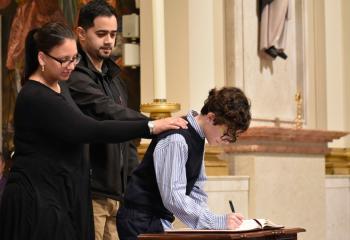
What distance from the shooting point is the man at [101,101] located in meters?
4.98

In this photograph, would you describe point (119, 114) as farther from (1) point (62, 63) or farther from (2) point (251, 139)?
→ (2) point (251, 139)

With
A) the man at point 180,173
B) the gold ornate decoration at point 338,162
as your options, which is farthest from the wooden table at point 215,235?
the gold ornate decoration at point 338,162

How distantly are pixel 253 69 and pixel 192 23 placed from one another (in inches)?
46.1

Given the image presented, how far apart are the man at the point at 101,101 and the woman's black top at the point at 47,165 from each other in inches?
25.2

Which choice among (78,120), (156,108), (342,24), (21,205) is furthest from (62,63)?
(342,24)

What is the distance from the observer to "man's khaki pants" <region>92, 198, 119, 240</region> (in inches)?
199

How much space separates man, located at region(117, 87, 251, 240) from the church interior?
2.91 meters

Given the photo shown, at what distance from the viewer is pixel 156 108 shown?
760cm

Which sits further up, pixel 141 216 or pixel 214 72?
pixel 214 72

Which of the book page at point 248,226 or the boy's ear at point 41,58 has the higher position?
the boy's ear at point 41,58

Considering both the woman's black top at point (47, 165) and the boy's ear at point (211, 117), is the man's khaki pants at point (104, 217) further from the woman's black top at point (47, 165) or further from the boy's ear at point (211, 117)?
the boy's ear at point (211, 117)

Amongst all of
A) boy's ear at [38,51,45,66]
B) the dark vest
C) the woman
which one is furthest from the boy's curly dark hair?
boy's ear at [38,51,45,66]

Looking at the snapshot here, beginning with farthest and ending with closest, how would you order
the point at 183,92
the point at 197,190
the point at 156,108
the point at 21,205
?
the point at 183,92 < the point at 156,108 < the point at 197,190 < the point at 21,205

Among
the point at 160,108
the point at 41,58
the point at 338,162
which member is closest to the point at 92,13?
the point at 41,58
